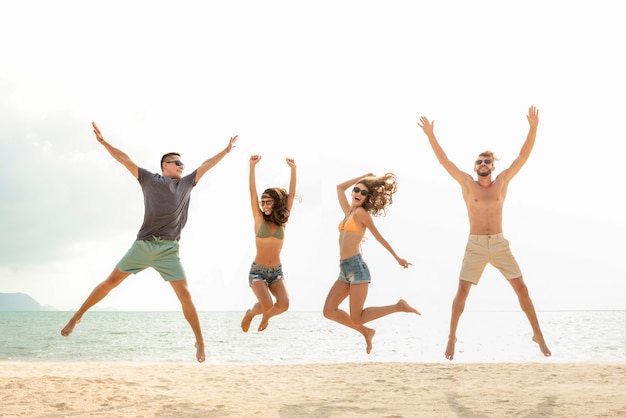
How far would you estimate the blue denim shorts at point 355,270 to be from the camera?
9.27m

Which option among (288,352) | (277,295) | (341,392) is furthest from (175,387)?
(288,352)

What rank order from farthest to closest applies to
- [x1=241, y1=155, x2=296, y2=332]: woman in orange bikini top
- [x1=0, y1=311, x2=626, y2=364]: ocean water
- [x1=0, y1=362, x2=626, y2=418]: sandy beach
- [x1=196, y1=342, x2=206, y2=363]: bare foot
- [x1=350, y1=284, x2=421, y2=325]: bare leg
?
[x1=0, y1=311, x2=626, y2=364]: ocean water < [x1=0, y1=362, x2=626, y2=418]: sandy beach < [x1=241, y1=155, x2=296, y2=332]: woman in orange bikini top < [x1=350, y1=284, x2=421, y2=325]: bare leg < [x1=196, y1=342, x2=206, y2=363]: bare foot

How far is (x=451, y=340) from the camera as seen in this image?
9180 mm

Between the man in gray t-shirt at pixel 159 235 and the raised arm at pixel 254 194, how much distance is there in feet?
1.60

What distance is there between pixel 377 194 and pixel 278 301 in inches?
82.4

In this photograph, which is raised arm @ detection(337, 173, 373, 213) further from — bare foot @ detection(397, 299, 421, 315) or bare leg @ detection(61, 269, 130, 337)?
bare leg @ detection(61, 269, 130, 337)

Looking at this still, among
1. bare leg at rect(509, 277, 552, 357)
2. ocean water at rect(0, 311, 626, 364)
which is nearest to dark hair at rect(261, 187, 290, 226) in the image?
bare leg at rect(509, 277, 552, 357)

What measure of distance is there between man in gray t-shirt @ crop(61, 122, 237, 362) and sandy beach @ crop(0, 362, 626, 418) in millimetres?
2606

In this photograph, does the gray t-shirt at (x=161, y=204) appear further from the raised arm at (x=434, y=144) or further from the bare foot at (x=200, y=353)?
the raised arm at (x=434, y=144)

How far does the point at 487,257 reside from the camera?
29.8ft

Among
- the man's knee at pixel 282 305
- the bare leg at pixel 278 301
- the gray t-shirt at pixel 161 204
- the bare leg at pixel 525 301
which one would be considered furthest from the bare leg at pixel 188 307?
the bare leg at pixel 525 301

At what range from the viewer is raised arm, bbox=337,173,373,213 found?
31.6ft

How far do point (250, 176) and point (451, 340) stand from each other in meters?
3.61

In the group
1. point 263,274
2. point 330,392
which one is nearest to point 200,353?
point 263,274
